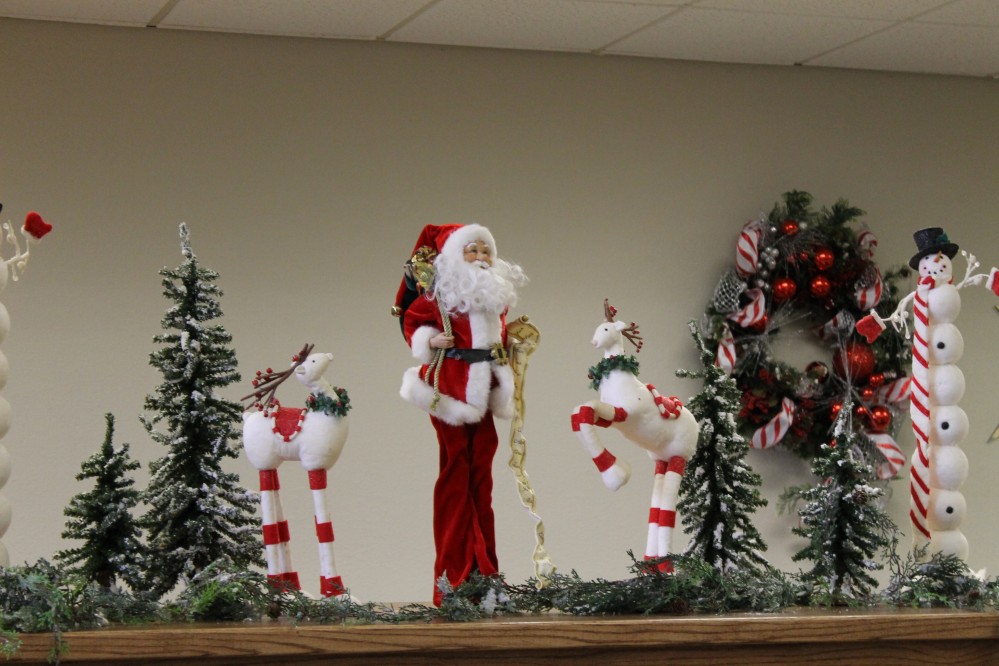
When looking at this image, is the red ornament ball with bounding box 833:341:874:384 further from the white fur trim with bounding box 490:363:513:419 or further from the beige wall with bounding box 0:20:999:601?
the white fur trim with bounding box 490:363:513:419

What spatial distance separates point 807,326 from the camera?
4.28 metres

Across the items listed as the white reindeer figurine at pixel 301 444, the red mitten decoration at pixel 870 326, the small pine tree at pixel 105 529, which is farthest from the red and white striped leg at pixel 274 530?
the red mitten decoration at pixel 870 326

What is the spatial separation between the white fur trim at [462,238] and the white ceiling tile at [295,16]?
118 cm

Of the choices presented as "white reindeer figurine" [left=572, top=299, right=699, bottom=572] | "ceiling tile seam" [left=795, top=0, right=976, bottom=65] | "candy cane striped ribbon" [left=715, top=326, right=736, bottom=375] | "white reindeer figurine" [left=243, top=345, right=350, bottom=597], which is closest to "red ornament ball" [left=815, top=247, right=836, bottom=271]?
"candy cane striped ribbon" [left=715, top=326, right=736, bottom=375]

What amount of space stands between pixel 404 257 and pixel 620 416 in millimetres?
1578

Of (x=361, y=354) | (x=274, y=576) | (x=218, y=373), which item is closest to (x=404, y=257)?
(x=361, y=354)

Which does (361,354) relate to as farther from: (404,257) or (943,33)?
(943,33)

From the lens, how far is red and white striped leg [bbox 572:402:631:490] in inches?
91.4

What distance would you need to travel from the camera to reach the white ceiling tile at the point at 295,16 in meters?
3.46

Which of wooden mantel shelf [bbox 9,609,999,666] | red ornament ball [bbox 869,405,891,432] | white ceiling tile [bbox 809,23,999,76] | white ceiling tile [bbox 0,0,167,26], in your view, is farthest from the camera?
red ornament ball [bbox 869,405,891,432]

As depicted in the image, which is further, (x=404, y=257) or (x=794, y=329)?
(x=794, y=329)

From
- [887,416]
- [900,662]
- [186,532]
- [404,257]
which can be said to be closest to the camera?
[900,662]

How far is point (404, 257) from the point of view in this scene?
3842 mm

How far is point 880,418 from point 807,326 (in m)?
0.35
